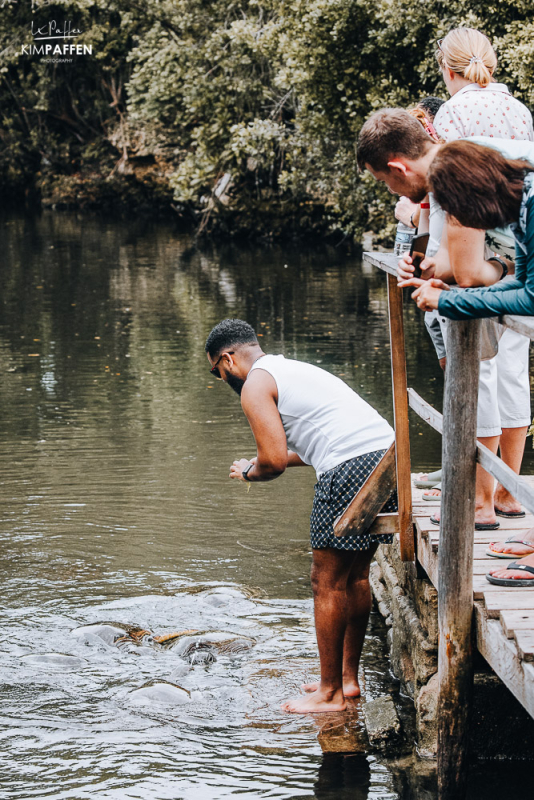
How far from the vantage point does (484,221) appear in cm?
354

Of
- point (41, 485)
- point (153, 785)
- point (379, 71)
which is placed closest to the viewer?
point (153, 785)

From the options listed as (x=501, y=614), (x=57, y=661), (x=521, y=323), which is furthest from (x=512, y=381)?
(x=57, y=661)

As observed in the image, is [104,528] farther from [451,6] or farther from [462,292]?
[451,6]

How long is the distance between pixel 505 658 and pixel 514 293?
1239mm

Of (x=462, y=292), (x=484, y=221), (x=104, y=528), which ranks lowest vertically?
(x=104, y=528)

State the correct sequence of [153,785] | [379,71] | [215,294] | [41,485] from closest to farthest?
[153,785]
[41,485]
[379,71]
[215,294]

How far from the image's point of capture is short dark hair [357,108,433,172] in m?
4.11

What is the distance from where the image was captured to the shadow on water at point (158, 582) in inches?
180

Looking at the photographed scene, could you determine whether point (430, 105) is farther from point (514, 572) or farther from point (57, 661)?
point (57, 661)

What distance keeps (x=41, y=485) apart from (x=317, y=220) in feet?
89.0

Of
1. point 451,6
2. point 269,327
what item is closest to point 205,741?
point 269,327

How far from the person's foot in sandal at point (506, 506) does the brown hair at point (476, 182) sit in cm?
190

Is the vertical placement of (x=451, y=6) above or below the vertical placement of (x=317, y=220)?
above

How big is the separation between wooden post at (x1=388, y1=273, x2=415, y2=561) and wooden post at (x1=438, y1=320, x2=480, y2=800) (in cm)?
64
